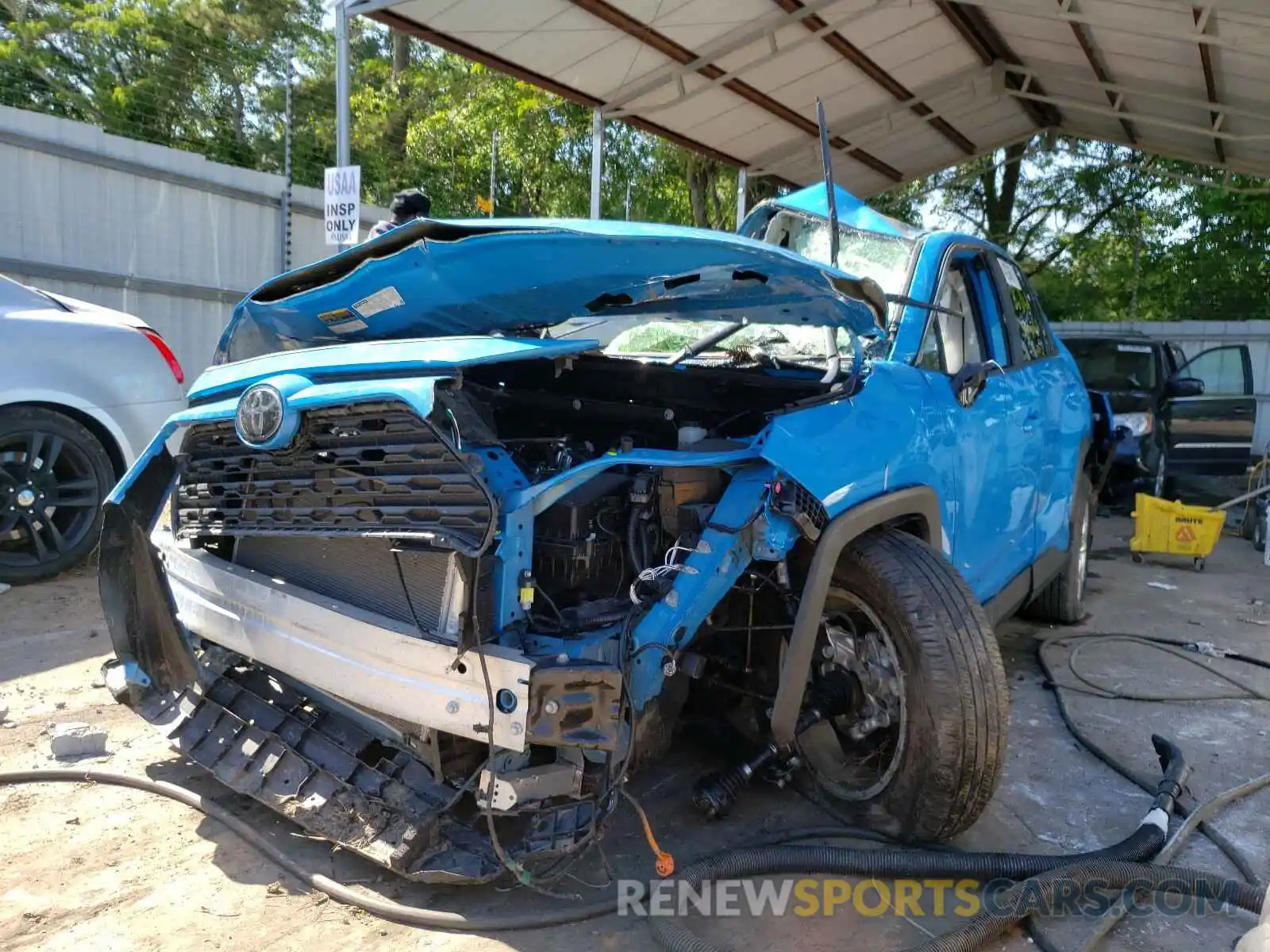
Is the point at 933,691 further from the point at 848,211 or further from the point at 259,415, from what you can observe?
the point at 848,211

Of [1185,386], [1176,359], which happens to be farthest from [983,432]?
[1176,359]

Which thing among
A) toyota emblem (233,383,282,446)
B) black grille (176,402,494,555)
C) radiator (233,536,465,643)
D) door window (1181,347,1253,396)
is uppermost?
door window (1181,347,1253,396)

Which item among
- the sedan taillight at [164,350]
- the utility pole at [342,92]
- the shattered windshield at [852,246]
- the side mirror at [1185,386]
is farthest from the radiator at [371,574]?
the side mirror at [1185,386]

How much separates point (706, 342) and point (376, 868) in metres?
2.28

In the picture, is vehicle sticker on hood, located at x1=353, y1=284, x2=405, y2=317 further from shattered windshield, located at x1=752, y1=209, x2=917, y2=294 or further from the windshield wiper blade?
shattered windshield, located at x1=752, y1=209, x2=917, y2=294

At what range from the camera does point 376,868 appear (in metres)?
2.71

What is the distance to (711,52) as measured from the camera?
909 cm

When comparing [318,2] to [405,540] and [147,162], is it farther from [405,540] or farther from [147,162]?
[405,540]

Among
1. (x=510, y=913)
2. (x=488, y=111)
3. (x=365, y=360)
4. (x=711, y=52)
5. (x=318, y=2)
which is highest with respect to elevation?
(x=318, y=2)

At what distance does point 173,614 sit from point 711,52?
25.2ft

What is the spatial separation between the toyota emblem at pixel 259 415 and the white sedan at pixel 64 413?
11.2 ft

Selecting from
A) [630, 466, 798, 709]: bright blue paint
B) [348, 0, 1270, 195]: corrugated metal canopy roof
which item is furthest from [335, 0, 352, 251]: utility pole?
[630, 466, 798, 709]: bright blue paint

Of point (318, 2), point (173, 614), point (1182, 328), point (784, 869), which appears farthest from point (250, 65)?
point (318, 2)

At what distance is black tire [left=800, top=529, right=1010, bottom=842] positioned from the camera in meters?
2.70
